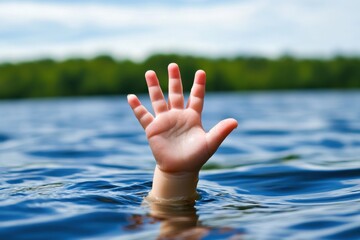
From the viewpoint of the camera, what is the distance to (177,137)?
3.63 m

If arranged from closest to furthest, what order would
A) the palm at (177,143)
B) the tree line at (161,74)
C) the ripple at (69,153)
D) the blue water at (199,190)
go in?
the blue water at (199,190)
the palm at (177,143)
the ripple at (69,153)
the tree line at (161,74)

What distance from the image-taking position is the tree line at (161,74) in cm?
4425

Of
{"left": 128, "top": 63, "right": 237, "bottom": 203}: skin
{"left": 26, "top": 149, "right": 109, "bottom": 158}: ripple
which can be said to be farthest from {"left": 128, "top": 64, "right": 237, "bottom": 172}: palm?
{"left": 26, "top": 149, "right": 109, "bottom": 158}: ripple

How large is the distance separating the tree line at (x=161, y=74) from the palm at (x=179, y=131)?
3964 centimetres

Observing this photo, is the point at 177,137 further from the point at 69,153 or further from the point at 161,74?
the point at 161,74

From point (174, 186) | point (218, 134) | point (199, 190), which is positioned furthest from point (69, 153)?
point (218, 134)

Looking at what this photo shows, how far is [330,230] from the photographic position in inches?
124

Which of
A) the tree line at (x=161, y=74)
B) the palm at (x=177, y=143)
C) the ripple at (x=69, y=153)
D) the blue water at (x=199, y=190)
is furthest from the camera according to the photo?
the tree line at (x=161, y=74)

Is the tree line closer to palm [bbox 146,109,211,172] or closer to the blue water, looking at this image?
the blue water

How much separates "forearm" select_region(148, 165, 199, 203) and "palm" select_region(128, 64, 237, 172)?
0.06 meters

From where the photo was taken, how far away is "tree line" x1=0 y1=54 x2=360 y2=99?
145ft

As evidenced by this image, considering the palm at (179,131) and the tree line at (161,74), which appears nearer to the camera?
the palm at (179,131)

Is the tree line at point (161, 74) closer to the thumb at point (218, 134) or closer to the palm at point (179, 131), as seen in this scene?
the palm at point (179, 131)

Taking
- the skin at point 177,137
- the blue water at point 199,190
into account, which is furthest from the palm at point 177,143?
the blue water at point 199,190
